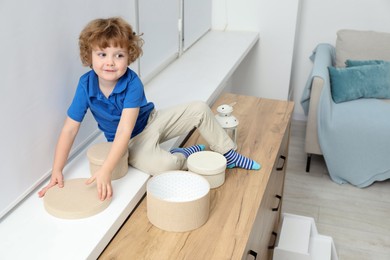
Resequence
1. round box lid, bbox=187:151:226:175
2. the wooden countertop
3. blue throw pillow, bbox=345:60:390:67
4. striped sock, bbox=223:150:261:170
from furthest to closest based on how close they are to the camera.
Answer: blue throw pillow, bbox=345:60:390:67, striped sock, bbox=223:150:261:170, round box lid, bbox=187:151:226:175, the wooden countertop

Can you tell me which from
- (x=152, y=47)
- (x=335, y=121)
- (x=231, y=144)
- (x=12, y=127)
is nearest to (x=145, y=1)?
(x=152, y=47)

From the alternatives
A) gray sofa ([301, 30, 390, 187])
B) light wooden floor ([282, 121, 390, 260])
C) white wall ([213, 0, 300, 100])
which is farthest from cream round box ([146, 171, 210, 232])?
white wall ([213, 0, 300, 100])

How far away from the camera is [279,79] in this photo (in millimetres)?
2979

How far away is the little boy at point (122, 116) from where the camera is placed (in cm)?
128

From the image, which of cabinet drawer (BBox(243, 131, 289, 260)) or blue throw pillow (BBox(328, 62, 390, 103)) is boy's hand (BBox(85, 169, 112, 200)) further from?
blue throw pillow (BBox(328, 62, 390, 103))

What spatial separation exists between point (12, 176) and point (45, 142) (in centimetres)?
15

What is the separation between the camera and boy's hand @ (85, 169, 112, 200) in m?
1.26

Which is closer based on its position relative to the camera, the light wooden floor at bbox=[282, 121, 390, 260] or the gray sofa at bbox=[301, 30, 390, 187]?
the light wooden floor at bbox=[282, 121, 390, 260]

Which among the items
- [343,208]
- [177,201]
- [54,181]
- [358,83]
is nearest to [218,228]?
[177,201]

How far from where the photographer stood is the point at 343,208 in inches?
95.4

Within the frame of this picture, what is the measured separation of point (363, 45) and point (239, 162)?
66.6 inches

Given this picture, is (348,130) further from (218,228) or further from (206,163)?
(218,228)

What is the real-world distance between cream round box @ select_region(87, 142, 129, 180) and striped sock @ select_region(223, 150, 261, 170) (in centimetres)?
32

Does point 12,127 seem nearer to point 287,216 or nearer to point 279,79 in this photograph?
point 287,216
